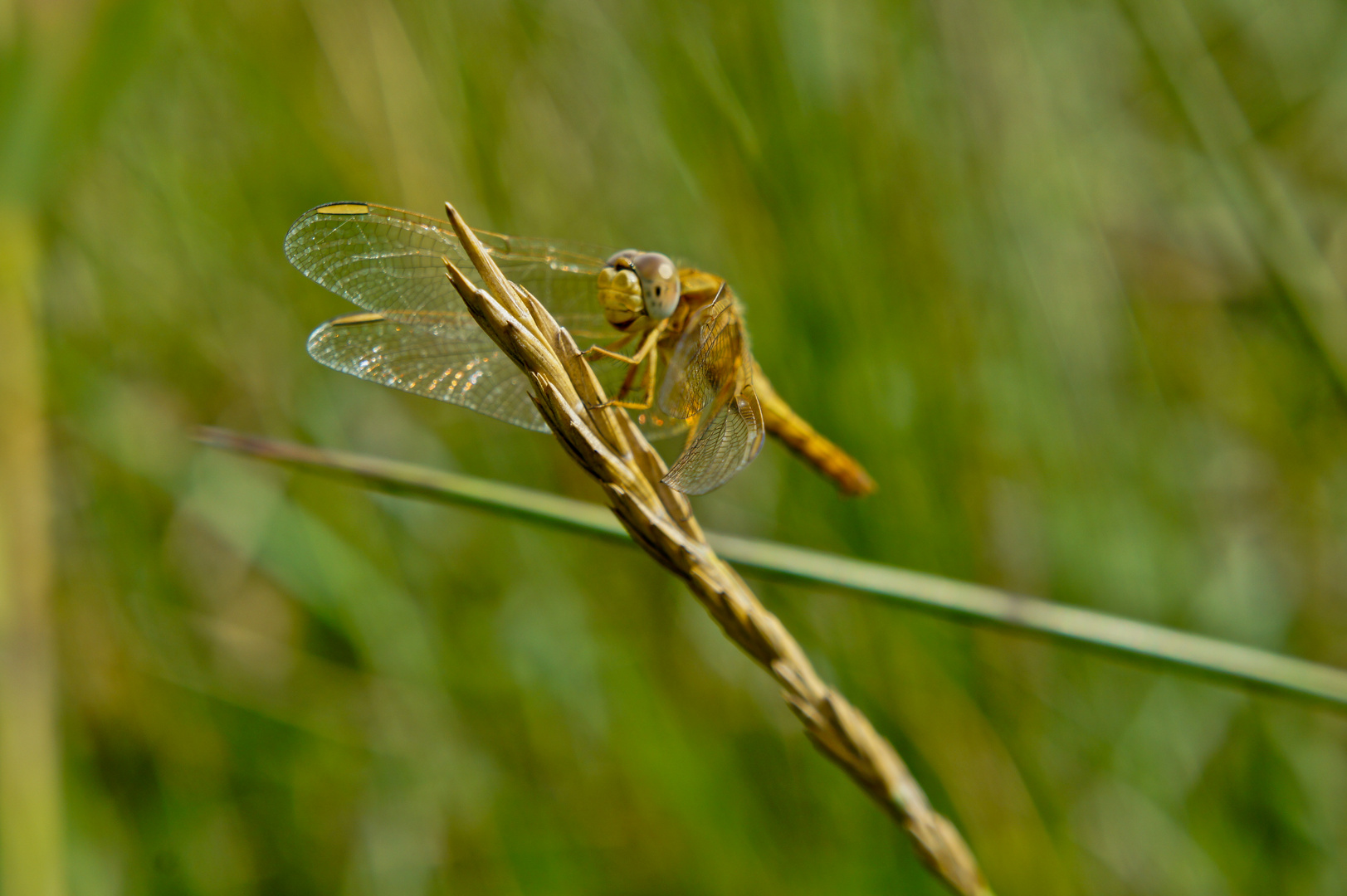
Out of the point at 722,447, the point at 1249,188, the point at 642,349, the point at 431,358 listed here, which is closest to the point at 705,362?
the point at 642,349

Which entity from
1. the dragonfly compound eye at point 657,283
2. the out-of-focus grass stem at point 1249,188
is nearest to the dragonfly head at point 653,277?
the dragonfly compound eye at point 657,283

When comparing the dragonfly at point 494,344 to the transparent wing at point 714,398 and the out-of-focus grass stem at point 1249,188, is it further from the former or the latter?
the out-of-focus grass stem at point 1249,188

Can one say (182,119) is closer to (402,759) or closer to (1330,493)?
(402,759)

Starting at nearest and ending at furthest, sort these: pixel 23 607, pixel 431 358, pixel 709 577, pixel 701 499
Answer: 1. pixel 709 577
2. pixel 23 607
3. pixel 431 358
4. pixel 701 499

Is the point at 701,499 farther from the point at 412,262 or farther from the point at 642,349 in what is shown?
the point at 412,262

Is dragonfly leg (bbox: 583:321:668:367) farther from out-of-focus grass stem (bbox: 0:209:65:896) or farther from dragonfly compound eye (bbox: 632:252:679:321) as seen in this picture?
out-of-focus grass stem (bbox: 0:209:65:896)

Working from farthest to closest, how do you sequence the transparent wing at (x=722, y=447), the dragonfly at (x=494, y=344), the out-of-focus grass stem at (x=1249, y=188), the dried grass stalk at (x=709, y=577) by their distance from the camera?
the dragonfly at (x=494, y=344)
the out-of-focus grass stem at (x=1249, y=188)
the transparent wing at (x=722, y=447)
the dried grass stalk at (x=709, y=577)
